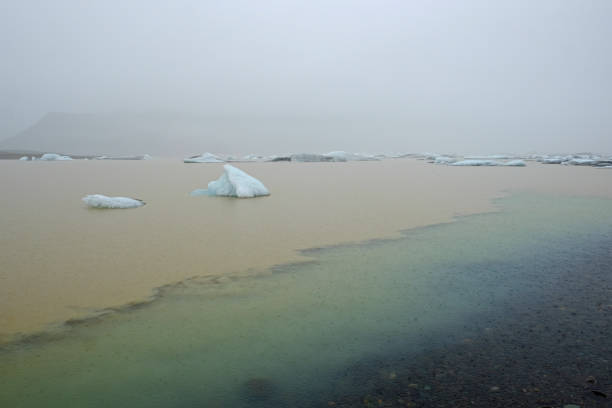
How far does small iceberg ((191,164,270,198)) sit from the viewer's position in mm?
7895

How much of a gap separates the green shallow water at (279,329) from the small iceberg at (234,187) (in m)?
4.46

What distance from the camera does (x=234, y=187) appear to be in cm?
810

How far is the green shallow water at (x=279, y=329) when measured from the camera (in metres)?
1.67

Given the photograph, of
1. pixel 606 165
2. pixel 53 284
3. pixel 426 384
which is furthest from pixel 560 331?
pixel 606 165

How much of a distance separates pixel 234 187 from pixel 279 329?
6.16 meters

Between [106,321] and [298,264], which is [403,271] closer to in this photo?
[298,264]

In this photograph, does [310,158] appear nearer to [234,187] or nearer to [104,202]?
[234,187]

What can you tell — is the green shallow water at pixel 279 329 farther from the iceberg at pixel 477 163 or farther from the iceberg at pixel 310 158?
the iceberg at pixel 310 158

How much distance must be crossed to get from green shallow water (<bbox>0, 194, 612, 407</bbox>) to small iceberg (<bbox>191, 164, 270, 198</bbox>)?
14.6 feet

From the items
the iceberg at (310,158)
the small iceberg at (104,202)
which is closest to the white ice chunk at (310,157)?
the iceberg at (310,158)

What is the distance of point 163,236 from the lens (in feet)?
14.4

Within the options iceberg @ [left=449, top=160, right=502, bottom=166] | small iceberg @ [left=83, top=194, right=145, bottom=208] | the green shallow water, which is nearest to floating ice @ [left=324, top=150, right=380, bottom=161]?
iceberg @ [left=449, top=160, right=502, bottom=166]

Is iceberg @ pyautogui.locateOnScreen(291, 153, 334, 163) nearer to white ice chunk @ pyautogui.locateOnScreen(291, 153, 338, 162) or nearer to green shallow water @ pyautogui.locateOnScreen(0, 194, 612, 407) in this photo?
white ice chunk @ pyautogui.locateOnScreen(291, 153, 338, 162)

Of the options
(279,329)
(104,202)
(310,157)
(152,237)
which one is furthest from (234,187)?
(310,157)
